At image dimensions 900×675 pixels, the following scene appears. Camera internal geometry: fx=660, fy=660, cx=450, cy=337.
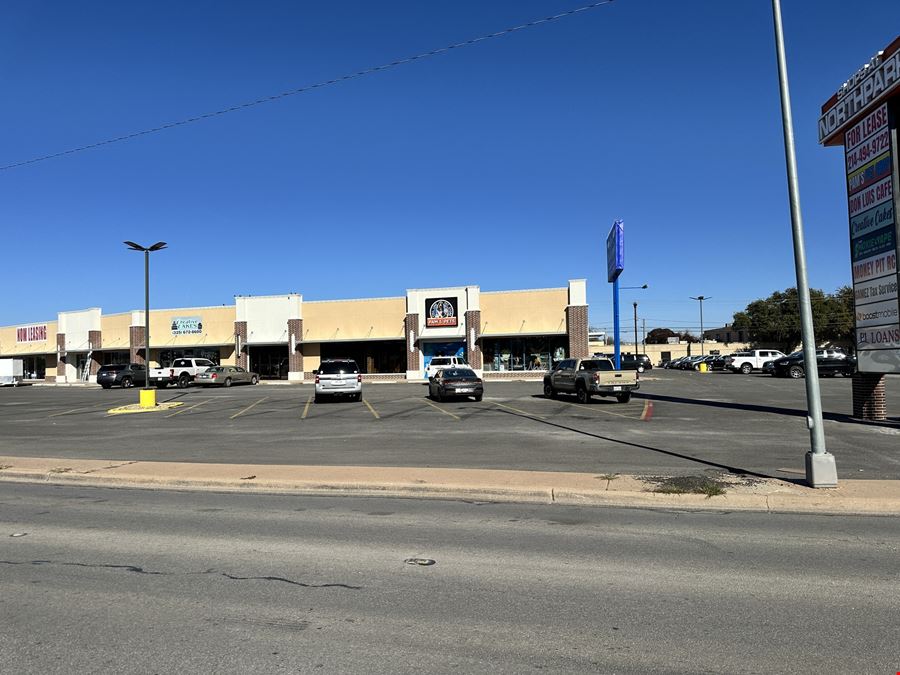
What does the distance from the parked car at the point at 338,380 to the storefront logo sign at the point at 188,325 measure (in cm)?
3125

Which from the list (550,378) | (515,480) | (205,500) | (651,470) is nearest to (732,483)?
(651,470)

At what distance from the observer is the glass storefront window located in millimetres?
48906

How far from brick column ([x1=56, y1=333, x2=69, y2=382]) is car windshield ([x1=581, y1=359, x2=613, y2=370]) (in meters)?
54.9

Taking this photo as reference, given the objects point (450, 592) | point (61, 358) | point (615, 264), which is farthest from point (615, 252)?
point (61, 358)

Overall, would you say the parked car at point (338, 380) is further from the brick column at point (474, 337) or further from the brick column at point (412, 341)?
the brick column at point (412, 341)

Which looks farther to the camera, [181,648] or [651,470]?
[651,470]

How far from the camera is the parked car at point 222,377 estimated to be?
156ft

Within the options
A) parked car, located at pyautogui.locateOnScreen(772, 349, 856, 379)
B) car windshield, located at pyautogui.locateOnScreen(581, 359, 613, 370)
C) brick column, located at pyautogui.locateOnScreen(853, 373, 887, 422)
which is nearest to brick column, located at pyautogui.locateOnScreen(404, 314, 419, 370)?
car windshield, located at pyautogui.locateOnScreen(581, 359, 613, 370)

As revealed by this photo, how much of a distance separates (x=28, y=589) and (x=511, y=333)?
43.8 m

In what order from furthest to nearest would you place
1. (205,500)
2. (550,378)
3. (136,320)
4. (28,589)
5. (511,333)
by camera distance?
(136,320), (511,333), (550,378), (205,500), (28,589)

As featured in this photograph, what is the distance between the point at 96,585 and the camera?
568 cm

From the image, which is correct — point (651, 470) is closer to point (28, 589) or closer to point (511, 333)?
point (28, 589)

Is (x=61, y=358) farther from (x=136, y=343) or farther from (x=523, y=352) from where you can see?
(x=523, y=352)

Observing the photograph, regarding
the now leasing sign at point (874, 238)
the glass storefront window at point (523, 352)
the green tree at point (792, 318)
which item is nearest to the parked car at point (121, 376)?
the glass storefront window at point (523, 352)
